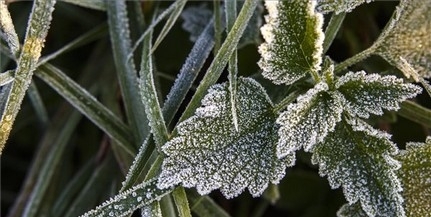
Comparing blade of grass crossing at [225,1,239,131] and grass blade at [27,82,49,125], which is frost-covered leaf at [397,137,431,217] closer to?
blade of grass crossing at [225,1,239,131]

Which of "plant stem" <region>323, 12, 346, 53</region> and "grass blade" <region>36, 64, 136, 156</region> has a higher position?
"grass blade" <region>36, 64, 136, 156</region>

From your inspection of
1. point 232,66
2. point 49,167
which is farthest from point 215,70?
point 49,167

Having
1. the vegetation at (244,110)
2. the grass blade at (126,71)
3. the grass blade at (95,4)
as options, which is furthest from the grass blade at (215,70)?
the grass blade at (95,4)

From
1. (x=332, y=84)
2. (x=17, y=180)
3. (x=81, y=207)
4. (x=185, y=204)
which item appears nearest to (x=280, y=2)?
(x=332, y=84)

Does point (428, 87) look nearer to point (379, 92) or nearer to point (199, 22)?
point (379, 92)

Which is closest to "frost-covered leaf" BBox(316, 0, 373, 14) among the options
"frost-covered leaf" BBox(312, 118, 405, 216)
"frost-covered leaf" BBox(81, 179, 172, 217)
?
"frost-covered leaf" BBox(312, 118, 405, 216)

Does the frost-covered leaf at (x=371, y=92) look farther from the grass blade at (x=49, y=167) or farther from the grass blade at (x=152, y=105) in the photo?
the grass blade at (x=49, y=167)

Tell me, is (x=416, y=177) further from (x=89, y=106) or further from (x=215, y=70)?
(x=89, y=106)
